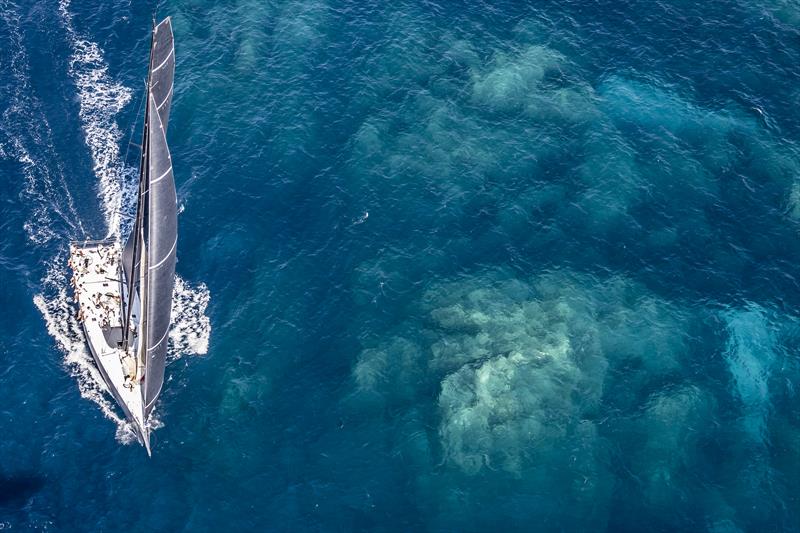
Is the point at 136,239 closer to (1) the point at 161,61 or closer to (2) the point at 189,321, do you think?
(2) the point at 189,321

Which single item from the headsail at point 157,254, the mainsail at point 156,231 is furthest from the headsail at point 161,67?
the headsail at point 157,254

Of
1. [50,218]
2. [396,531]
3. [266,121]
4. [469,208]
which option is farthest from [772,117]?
[50,218]

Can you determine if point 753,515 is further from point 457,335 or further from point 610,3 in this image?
point 610,3

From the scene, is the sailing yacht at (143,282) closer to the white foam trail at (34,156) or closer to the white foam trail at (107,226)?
the white foam trail at (107,226)

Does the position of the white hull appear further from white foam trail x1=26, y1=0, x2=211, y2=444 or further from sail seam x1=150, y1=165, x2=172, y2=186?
sail seam x1=150, y1=165, x2=172, y2=186

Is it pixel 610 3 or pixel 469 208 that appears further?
pixel 610 3
